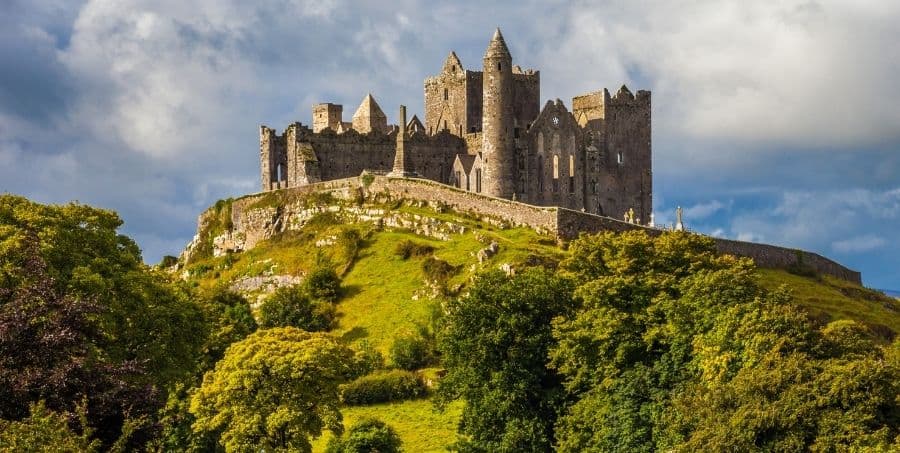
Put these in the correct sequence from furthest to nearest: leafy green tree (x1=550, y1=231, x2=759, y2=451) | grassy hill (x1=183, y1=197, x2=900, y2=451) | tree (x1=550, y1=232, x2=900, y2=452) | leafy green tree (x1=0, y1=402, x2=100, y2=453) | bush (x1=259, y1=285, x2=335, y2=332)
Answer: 1. bush (x1=259, y1=285, x2=335, y2=332)
2. grassy hill (x1=183, y1=197, x2=900, y2=451)
3. leafy green tree (x1=550, y1=231, x2=759, y2=451)
4. tree (x1=550, y1=232, x2=900, y2=452)
5. leafy green tree (x1=0, y1=402, x2=100, y2=453)

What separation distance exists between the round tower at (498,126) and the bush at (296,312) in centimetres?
1831

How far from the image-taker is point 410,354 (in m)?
83.2

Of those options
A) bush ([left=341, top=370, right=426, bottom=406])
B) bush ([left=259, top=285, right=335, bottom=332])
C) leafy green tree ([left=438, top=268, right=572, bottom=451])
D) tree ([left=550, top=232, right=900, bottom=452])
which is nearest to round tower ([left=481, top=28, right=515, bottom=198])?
bush ([left=259, top=285, right=335, bottom=332])

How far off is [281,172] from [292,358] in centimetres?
5449

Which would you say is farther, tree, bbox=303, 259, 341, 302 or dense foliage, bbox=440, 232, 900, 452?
tree, bbox=303, 259, 341, 302

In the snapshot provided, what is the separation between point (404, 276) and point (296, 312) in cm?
772

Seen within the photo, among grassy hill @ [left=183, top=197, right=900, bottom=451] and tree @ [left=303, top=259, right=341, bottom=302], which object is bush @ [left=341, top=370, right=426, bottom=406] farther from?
tree @ [left=303, top=259, right=341, bottom=302]

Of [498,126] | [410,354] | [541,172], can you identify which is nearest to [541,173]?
[541,172]

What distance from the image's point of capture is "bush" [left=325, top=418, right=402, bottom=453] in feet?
219

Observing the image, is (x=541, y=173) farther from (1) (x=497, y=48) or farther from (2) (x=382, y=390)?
A: (2) (x=382, y=390)

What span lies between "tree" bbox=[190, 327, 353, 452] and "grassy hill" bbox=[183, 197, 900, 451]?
8832 millimetres


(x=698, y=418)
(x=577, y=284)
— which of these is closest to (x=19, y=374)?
(x=698, y=418)

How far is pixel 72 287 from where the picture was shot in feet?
201

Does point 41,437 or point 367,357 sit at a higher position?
point 367,357
